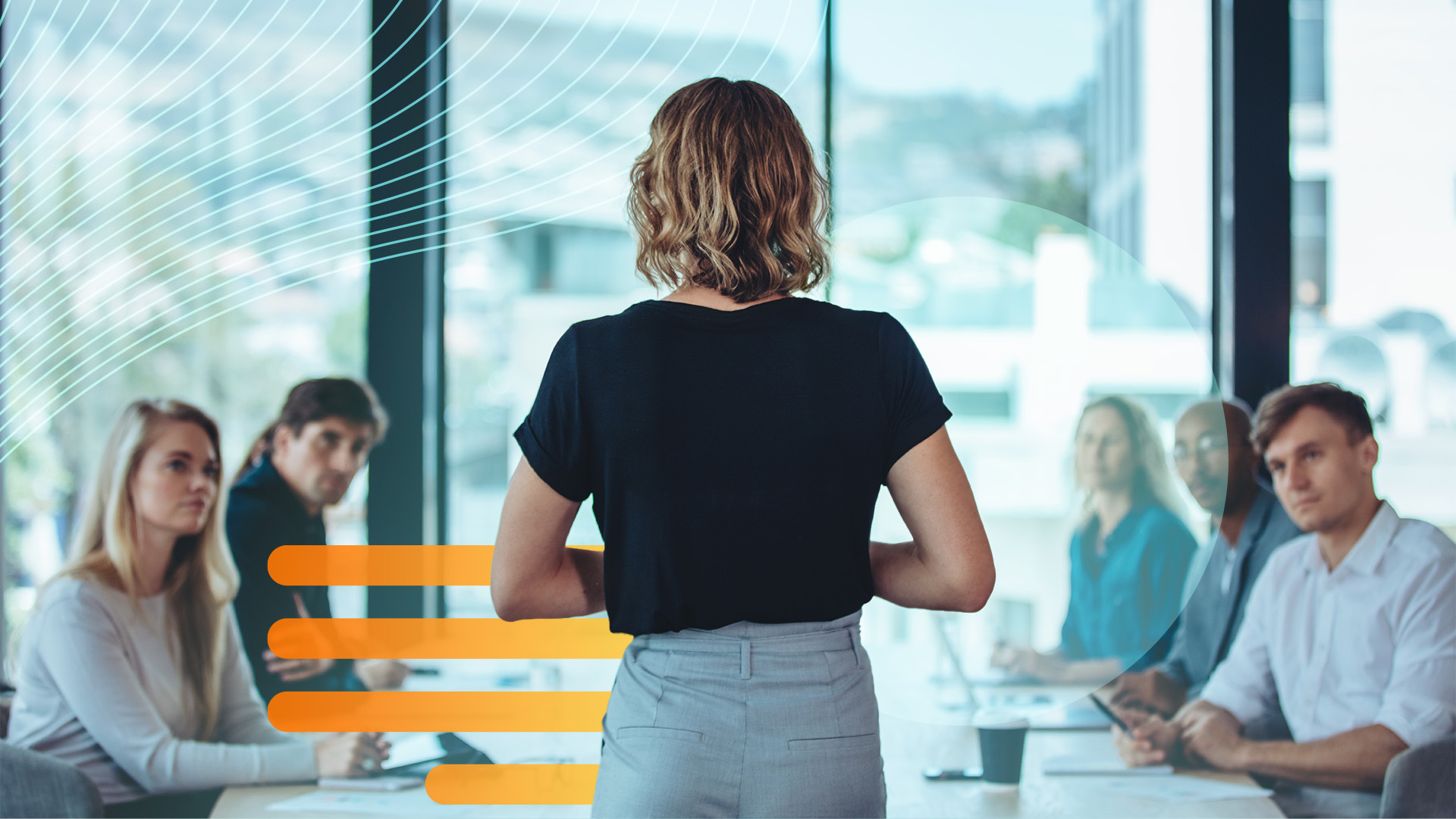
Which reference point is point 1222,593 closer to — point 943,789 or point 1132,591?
point 1132,591

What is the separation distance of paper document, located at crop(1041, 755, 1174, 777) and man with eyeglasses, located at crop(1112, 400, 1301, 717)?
0.34 feet

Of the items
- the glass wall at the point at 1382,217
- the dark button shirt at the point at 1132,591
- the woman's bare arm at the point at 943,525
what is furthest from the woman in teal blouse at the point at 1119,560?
the woman's bare arm at the point at 943,525

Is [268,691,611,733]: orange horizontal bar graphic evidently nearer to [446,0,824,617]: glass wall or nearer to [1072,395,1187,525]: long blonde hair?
[446,0,824,617]: glass wall

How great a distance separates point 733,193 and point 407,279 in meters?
1.40

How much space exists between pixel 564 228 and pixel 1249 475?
1.54 metres

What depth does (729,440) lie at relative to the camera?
94 cm

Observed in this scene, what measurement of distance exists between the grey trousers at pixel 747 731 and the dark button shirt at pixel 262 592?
133 cm

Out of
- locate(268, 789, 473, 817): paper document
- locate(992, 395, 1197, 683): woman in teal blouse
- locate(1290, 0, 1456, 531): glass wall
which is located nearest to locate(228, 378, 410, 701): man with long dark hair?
locate(268, 789, 473, 817): paper document

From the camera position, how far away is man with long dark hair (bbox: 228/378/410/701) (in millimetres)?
2129

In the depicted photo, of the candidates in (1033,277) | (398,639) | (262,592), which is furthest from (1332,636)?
(262,592)

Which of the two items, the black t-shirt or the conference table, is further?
the conference table

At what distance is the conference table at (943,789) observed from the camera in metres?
1.93

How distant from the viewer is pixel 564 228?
225 cm

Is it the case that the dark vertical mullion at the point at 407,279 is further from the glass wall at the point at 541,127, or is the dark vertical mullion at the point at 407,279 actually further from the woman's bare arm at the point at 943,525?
the woman's bare arm at the point at 943,525
